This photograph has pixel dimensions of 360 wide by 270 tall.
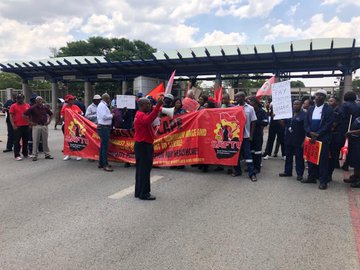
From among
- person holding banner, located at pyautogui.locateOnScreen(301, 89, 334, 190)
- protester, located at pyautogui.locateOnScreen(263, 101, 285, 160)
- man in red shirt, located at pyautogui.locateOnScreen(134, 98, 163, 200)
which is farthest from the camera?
Answer: protester, located at pyautogui.locateOnScreen(263, 101, 285, 160)

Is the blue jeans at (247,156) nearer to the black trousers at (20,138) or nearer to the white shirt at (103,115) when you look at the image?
the white shirt at (103,115)

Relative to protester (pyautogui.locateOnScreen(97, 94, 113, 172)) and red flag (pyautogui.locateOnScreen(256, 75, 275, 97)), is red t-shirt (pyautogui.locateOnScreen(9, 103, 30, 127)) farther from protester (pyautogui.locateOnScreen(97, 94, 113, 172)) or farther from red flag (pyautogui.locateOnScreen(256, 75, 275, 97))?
red flag (pyautogui.locateOnScreen(256, 75, 275, 97))

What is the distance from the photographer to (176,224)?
470 centimetres

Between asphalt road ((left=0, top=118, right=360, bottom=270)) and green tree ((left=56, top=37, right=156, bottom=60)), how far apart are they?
4486cm

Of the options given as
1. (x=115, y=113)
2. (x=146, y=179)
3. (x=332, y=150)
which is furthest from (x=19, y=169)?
(x=332, y=150)

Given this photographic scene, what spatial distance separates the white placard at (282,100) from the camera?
24.1ft

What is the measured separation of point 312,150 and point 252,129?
1362 millimetres

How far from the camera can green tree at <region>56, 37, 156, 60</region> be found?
50.2 metres

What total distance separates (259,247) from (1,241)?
3.13 metres

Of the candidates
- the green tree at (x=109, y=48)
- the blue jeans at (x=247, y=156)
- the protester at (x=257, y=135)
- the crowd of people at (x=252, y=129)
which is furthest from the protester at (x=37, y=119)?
the green tree at (x=109, y=48)

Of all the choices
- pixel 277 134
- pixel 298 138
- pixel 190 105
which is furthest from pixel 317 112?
pixel 277 134

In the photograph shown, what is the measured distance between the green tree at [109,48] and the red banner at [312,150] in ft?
147

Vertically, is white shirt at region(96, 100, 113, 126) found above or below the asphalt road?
above

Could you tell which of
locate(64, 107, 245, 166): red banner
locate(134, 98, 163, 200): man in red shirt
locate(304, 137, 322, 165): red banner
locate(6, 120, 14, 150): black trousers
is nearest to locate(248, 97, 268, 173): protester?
locate(64, 107, 245, 166): red banner
